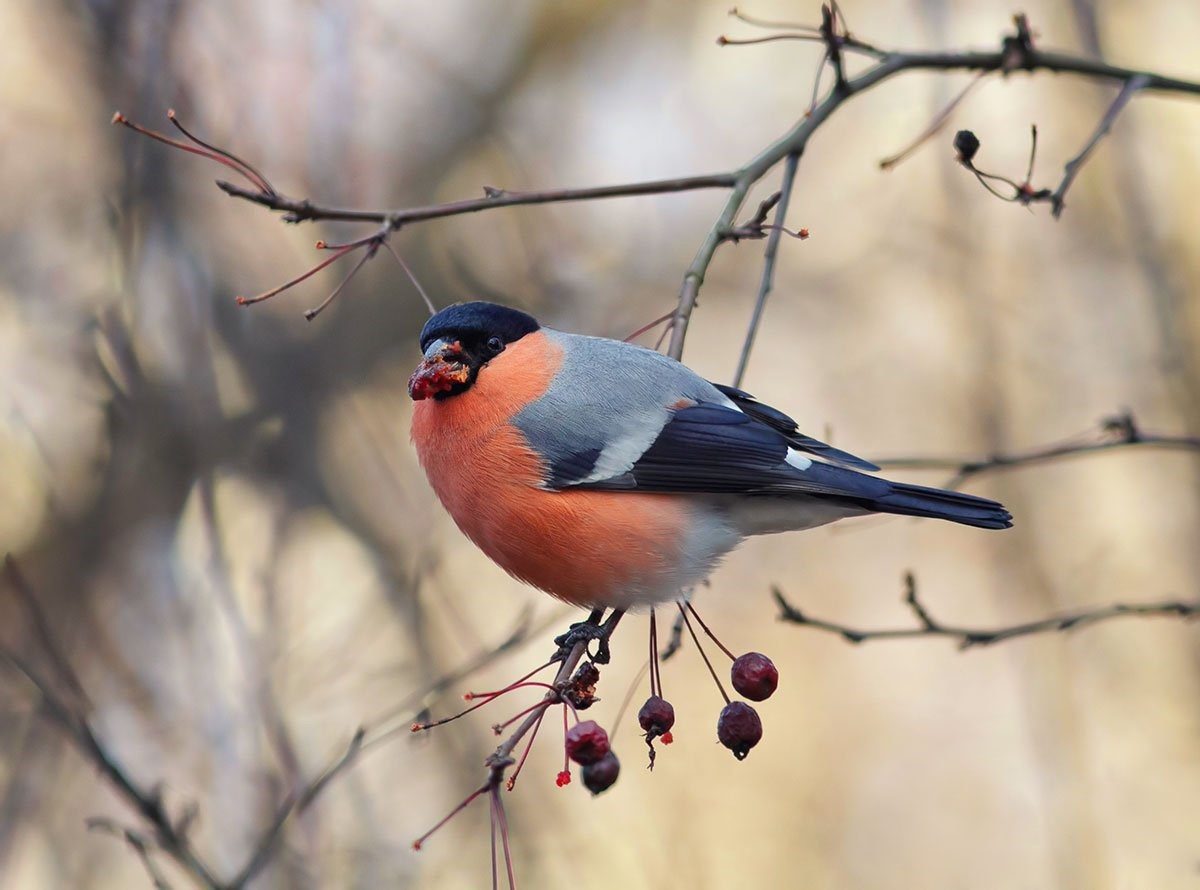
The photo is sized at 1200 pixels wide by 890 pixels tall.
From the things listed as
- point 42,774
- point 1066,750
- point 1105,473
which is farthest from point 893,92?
point 42,774

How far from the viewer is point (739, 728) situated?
257cm

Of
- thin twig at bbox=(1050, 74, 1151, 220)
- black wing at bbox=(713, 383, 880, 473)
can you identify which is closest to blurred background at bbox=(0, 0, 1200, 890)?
black wing at bbox=(713, 383, 880, 473)

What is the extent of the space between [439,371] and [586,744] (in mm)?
1318

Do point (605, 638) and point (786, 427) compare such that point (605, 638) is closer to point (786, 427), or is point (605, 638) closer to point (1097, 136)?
point (786, 427)

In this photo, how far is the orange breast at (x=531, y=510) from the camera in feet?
10.3

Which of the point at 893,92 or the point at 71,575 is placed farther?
the point at 893,92

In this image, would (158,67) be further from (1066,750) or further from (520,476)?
(1066,750)

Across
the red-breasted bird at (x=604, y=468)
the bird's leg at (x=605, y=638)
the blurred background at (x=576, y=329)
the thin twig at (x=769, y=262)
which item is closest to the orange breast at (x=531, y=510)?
the red-breasted bird at (x=604, y=468)

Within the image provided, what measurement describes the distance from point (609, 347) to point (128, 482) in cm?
312

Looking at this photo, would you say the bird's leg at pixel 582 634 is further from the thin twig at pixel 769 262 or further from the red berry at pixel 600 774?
the thin twig at pixel 769 262

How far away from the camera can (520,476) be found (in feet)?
10.5

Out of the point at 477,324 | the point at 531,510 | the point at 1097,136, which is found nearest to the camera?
the point at 1097,136

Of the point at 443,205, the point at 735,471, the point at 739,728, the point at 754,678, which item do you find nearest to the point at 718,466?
the point at 735,471

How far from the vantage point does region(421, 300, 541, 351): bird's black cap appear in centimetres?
324
